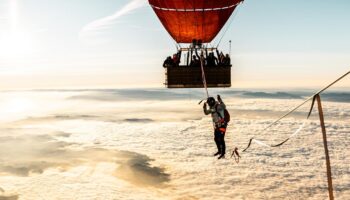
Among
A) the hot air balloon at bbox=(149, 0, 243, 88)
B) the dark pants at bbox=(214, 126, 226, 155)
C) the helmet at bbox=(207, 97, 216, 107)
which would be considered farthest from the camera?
the hot air balloon at bbox=(149, 0, 243, 88)

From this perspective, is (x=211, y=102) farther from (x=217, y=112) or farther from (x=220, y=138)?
(x=220, y=138)

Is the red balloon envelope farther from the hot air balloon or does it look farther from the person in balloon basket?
the person in balloon basket

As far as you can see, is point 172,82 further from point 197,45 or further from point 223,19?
point 223,19

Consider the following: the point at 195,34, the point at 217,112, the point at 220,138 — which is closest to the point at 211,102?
the point at 217,112

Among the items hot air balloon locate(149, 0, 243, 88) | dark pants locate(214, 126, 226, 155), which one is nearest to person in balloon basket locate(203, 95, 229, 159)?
dark pants locate(214, 126, 226, 155)

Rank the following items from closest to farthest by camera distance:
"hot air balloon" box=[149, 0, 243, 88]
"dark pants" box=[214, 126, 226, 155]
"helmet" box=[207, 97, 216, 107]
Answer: "helmet" box=[207, 97, 216, 107]
"dark pants" box=[214, 126, 226, 155]
"hot air balloon" box=[149, 0, 243, 88]

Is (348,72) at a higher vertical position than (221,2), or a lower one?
lower

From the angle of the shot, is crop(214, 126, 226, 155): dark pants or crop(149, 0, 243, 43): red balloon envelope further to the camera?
crop(149, 0, 243, 43): red balloon envelope

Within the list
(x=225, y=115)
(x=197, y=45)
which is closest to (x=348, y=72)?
(x=225, y=115)
